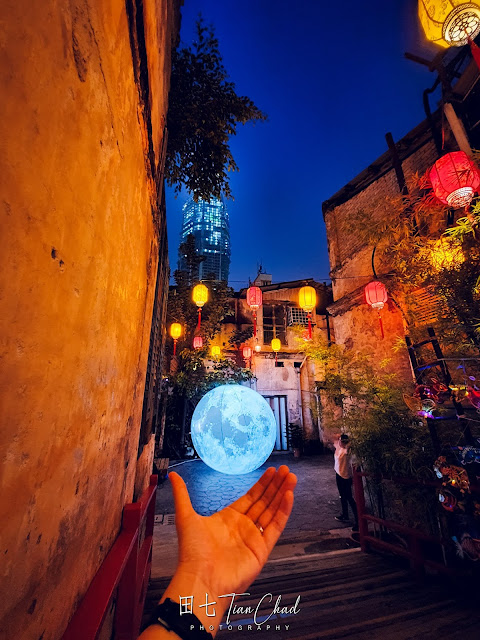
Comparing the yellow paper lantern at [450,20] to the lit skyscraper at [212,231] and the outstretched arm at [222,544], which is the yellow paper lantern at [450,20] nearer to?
the outstretched arm at [222,544]

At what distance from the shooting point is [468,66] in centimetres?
648

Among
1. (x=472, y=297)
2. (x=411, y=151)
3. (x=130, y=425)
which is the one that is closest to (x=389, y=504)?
(x=472, y=297)

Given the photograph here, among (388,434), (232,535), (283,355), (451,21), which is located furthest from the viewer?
(283,355)

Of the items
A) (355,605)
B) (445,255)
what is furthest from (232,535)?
(445,255)

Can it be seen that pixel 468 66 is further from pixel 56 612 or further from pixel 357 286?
pixel 56 612

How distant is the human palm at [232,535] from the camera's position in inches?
63.6

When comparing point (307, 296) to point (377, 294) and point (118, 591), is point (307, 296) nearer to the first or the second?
point (377, 294)

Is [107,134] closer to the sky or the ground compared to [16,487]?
closer to the sky

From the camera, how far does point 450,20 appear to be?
11.5 ft

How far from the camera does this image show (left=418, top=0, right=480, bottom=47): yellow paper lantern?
3.41 metres

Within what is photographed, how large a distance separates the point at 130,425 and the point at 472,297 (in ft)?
18.3

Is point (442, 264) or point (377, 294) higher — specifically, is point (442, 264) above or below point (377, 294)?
below

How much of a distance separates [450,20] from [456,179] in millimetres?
2012

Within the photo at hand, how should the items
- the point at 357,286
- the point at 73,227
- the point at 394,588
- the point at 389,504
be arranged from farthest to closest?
the point at 357,286 → the point at 389,504 → the point at 394,588 → the point at 73,227
